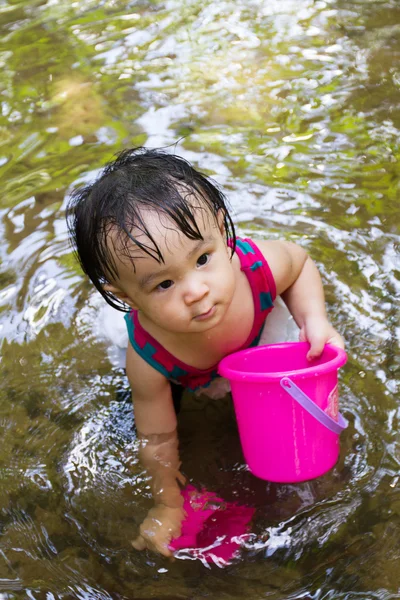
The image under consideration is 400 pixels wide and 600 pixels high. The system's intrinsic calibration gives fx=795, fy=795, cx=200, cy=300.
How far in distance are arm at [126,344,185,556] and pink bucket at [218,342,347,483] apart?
9.2 inches

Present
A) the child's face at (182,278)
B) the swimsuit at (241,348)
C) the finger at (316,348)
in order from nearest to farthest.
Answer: the child's face at (182,278) → the finger at (316,348) → the swimsuit at (241,348)

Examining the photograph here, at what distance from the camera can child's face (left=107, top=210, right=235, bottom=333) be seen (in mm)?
1869

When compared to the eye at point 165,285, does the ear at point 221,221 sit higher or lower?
higher

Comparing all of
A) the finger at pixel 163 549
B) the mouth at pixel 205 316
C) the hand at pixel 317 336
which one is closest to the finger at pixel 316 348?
the hand at pixel 317 336

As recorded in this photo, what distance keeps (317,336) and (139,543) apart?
28.8 inches

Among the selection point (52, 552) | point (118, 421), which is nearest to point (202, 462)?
point (118, 421)

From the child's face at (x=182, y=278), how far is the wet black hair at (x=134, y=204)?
0.02 meters

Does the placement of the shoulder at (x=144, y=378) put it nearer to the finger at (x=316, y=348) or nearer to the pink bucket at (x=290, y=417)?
the pink bucket at (x=290, y=417)

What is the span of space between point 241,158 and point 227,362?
160cm

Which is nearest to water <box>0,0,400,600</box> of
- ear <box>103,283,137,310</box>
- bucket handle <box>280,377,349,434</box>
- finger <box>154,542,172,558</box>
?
finger <box>154,542,172,558</box>

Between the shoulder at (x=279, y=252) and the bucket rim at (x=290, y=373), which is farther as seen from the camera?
the shoulder at (x=279, y=252)

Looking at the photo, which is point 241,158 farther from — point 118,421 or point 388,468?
point 388,468

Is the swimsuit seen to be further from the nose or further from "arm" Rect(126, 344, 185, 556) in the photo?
the nose

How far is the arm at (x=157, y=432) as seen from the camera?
2215 mm
